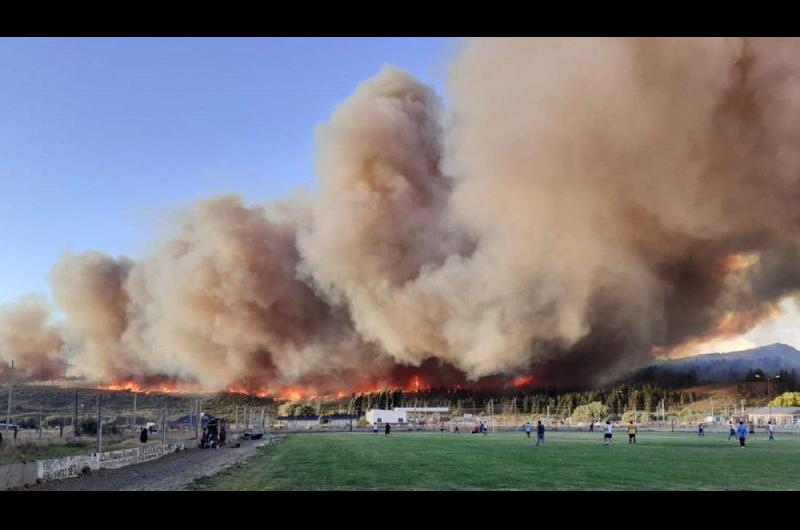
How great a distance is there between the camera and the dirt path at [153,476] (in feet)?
57.0

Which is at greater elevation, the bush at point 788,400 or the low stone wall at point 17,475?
the low stone wall at point 17,475

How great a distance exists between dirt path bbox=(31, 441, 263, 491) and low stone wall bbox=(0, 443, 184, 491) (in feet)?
0.84

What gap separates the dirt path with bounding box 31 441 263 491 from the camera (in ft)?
57.0

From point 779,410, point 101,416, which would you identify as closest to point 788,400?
point 779,410

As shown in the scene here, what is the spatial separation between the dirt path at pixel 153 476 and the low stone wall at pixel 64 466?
10.0 inches

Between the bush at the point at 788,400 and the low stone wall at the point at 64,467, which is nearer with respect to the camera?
the low stone wall at the point at 64,467

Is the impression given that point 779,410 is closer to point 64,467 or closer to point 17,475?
point 64,467

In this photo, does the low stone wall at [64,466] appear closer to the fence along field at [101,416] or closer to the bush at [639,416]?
the fence along field at [101,416]

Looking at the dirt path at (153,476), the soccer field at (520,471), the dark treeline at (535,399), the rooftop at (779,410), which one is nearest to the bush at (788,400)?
the rooftop at (779,410)

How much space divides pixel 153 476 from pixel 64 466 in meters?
2.27
